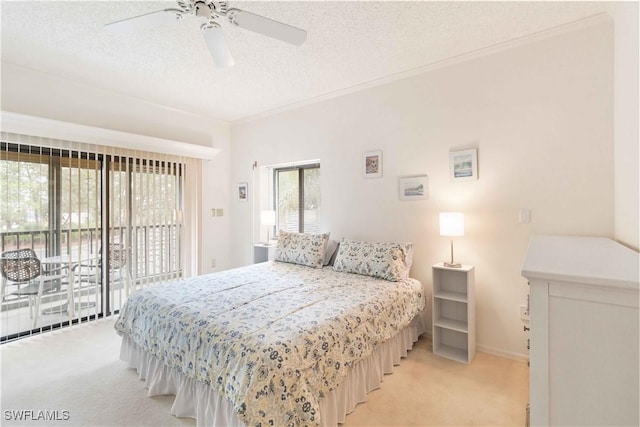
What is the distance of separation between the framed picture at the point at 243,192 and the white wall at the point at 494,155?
5.15 feet

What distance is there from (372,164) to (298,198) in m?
1.40

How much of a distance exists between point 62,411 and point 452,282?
3135 millimetres

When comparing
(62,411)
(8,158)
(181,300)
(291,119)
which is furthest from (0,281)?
(291,119)

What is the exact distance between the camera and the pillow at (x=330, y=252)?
345 cm

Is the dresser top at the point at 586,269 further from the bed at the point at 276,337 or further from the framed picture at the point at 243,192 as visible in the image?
the framed picture at the point at 243,192

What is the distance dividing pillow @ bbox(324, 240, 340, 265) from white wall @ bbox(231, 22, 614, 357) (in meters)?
0.21

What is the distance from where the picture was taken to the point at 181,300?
2172 mm

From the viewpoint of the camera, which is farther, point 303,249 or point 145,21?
point 303,249

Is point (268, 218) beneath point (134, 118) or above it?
beneath

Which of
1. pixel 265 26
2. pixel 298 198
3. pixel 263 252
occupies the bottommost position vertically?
pixel 263 252

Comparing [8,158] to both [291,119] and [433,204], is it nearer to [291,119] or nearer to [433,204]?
[291,119]

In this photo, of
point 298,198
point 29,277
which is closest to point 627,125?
point 298,198

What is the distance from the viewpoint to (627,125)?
1761 mm

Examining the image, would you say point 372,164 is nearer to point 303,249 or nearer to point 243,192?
point 303,249
